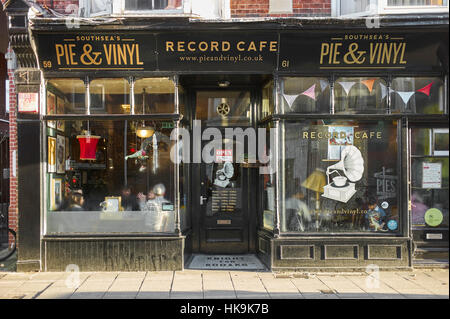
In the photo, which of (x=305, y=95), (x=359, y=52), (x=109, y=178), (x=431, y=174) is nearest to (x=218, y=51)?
(x=305, y=95)

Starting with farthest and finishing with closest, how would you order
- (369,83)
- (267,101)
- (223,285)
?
(267,101) < (369,83) < (223,285)

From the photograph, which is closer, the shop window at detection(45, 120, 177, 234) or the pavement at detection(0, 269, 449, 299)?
the pavement at detection(0, 269, 449, 299)

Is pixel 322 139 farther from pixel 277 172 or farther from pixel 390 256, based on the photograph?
pixel 390 256

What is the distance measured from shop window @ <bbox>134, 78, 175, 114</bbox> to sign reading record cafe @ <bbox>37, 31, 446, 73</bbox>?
0.91 ft

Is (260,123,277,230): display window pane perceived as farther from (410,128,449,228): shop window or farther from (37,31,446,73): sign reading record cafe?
(410,128,449,228): shop window

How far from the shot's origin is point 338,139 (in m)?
8.09

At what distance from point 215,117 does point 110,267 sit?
3756 millimetres

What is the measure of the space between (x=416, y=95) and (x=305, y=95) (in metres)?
2.09

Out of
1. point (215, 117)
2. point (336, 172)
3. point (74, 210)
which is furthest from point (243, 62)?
point (74, 210)

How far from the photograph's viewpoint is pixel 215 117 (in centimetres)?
927

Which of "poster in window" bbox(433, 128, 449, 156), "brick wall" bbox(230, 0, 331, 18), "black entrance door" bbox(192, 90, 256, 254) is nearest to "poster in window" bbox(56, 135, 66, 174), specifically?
"black entrance door" bbox(192, 90, 256, 254)

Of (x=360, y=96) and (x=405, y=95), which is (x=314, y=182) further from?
(x=405, y=95)

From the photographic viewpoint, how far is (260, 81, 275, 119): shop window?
8297 mm
